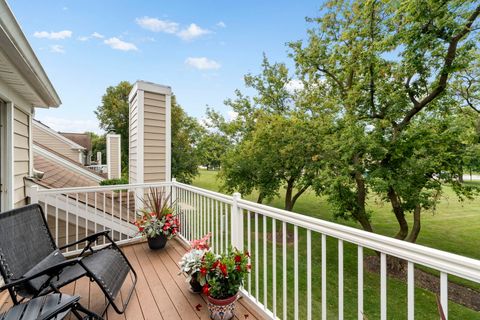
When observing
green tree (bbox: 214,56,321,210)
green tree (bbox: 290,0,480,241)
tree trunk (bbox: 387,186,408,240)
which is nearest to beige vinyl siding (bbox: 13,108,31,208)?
green tree (bbox: 214,56,321,210)

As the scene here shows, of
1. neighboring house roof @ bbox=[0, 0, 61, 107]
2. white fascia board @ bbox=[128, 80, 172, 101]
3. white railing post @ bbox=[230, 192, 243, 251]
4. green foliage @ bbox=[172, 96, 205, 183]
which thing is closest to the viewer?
neighboring house roof @ bbox=[0, 0, 61, 107]

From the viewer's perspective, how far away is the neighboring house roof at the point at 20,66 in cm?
162

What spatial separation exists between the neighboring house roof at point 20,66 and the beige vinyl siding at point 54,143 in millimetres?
11572

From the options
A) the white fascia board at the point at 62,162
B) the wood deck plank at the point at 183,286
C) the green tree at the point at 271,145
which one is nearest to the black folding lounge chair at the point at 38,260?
the wood deck plank at the point at 183,286

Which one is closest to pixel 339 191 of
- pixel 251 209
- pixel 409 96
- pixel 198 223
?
pixel 409 96

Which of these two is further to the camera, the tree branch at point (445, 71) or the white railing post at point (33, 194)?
the tree branch at point (445, 71)

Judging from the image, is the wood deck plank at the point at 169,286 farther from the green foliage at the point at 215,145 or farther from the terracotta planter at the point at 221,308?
the green foliage at the point at 215,145

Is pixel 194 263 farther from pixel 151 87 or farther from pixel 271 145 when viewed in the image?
pixel 271 145

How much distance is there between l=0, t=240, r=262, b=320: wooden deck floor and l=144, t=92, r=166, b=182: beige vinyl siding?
203 centimetres

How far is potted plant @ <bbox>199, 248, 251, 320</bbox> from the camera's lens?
2.05 m

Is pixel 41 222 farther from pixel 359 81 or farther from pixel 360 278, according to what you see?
pixel 359 81

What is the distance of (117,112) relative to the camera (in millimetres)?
16766

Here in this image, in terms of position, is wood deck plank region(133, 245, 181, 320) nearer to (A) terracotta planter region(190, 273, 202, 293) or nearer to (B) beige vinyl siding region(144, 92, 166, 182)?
(A) terracotta planter region(190, 273, 202, 293)

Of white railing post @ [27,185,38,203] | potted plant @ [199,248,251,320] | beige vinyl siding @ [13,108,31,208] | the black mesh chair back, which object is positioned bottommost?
potted plant @ [199,248,251,320]
